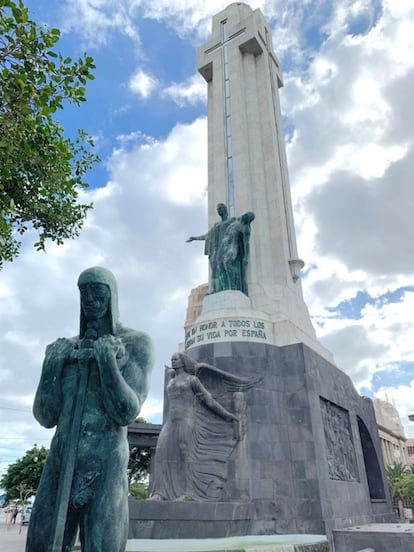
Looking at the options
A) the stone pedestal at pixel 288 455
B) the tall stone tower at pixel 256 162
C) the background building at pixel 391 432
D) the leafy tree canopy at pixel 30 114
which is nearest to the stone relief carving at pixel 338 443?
the stone pedestal at pixel 288 455

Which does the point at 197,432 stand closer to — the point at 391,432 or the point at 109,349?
the point at 109,349

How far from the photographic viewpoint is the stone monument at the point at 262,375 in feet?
35.4

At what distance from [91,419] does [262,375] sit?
31.5 feet

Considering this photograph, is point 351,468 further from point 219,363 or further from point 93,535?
point 93,535

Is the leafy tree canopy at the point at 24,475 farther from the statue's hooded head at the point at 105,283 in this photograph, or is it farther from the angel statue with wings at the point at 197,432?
the statue's hooded head at the point at 105,283

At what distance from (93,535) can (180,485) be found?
791cm

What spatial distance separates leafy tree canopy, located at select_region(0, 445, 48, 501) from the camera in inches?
1538

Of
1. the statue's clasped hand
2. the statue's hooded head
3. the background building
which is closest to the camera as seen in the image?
the statue's clasped hand

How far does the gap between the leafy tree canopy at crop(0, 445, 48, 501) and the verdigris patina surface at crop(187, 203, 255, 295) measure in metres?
31.0

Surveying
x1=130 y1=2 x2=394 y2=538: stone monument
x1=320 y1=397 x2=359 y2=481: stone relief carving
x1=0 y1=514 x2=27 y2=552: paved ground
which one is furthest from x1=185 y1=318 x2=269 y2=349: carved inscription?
x1=0 y1=514 x2=27 y2=552: paved ground

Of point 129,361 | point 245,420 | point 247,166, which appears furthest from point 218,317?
point 129,361

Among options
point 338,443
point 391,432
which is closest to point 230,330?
point 338,443

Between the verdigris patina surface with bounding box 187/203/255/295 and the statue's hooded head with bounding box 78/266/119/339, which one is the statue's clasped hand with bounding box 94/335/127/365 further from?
the verdigris patina surface with bounding box 187/203/255/295

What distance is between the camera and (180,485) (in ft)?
33.9
